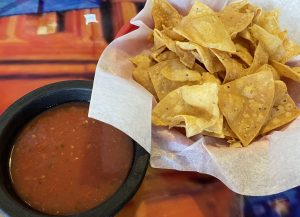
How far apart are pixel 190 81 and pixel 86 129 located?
31 centimetres

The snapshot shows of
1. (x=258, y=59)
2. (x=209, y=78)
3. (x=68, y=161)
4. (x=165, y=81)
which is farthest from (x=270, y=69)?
(x=68, y=161)

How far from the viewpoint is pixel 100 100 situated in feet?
2.84

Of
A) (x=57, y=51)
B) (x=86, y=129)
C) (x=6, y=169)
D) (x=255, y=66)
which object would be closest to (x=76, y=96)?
(x=86, y=129)

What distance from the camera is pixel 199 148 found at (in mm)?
885

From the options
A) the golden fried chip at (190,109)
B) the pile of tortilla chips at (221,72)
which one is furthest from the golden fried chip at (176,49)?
the golden fried chip at (190,109)

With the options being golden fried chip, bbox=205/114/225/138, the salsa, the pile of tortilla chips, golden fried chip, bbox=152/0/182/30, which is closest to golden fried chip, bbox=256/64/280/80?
the pile of tortilla chips

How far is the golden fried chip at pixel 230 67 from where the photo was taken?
965 mm

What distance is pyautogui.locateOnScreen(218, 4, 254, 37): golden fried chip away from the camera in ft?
3.36

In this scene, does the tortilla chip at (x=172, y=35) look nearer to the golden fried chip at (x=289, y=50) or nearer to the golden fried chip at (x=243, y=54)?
the golden fried chip at (x=243, y=54)

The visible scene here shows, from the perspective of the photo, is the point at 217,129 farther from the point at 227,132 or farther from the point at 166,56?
the point at 166,56

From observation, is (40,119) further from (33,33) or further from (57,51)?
(33,33)

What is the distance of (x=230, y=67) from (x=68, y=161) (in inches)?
19.2

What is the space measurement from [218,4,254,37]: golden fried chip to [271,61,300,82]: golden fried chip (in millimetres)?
141

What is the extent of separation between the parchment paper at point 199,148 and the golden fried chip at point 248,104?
43mm
